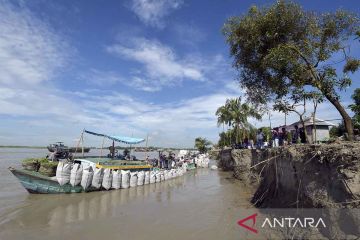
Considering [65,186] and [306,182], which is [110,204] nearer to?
[65,186]

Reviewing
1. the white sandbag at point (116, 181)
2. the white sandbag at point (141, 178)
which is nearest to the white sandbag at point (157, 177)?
the white sandbag at point (141, 178)

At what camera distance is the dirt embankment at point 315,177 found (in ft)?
23.2

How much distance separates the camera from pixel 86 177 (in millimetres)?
16812

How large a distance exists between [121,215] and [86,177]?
5.40 meters

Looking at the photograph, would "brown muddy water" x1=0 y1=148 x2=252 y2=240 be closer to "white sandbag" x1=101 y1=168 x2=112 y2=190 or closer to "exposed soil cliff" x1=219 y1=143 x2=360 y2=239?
"white sandbag" x1=101 y1=168 x2=112 y2=190

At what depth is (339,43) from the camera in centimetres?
1194

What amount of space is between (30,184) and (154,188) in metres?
8.30

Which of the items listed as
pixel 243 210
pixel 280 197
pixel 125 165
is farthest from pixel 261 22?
pixel 125 165

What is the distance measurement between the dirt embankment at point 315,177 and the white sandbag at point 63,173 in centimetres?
1095

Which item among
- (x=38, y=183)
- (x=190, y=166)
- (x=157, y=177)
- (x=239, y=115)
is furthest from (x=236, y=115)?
(x=38, y=183)

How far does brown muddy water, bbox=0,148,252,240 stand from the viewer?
9844 mm

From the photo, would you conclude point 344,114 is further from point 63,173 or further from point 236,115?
point 236,115

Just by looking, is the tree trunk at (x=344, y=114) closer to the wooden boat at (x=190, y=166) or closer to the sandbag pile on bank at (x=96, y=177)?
the sandbag pile on bank at (x=96, y=177)

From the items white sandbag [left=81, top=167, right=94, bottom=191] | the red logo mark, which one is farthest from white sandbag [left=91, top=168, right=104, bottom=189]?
the red logo mark
